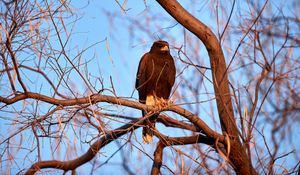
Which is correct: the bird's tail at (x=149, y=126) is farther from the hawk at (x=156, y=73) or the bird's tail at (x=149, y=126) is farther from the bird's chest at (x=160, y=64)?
the bird's chest at (x=160, y=64)

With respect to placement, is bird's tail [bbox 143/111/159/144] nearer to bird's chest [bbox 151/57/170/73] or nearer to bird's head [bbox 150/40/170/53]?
bird's chest [bbox 151/57/170/73]

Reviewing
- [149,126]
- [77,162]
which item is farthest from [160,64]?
[149,126]

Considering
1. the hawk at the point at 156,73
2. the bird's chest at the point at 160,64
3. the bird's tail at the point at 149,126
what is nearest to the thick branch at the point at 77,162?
the bird's tail at the point at 149,126

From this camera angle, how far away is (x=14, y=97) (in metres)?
3.00

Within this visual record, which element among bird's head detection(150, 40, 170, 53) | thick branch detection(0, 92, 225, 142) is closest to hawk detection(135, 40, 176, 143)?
bird's head detection(150, 40, 170, 53)

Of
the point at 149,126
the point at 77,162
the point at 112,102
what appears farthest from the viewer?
the point at 77,162

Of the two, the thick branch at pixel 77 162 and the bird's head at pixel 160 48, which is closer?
the thick branch at pixel 77 162

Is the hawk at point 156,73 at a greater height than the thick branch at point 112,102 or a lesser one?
greater

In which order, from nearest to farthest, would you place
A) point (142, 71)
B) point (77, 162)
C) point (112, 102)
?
point (112, 102), point (77, 162), point (142, 71)

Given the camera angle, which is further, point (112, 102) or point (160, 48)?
point (160, 48)

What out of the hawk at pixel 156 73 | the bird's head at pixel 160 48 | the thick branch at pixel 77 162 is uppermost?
the bird's head at pixel 160 48

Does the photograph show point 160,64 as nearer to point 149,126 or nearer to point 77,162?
point 77,162

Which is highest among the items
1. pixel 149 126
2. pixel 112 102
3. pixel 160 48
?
pixel 160 48

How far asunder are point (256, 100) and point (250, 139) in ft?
0.98
